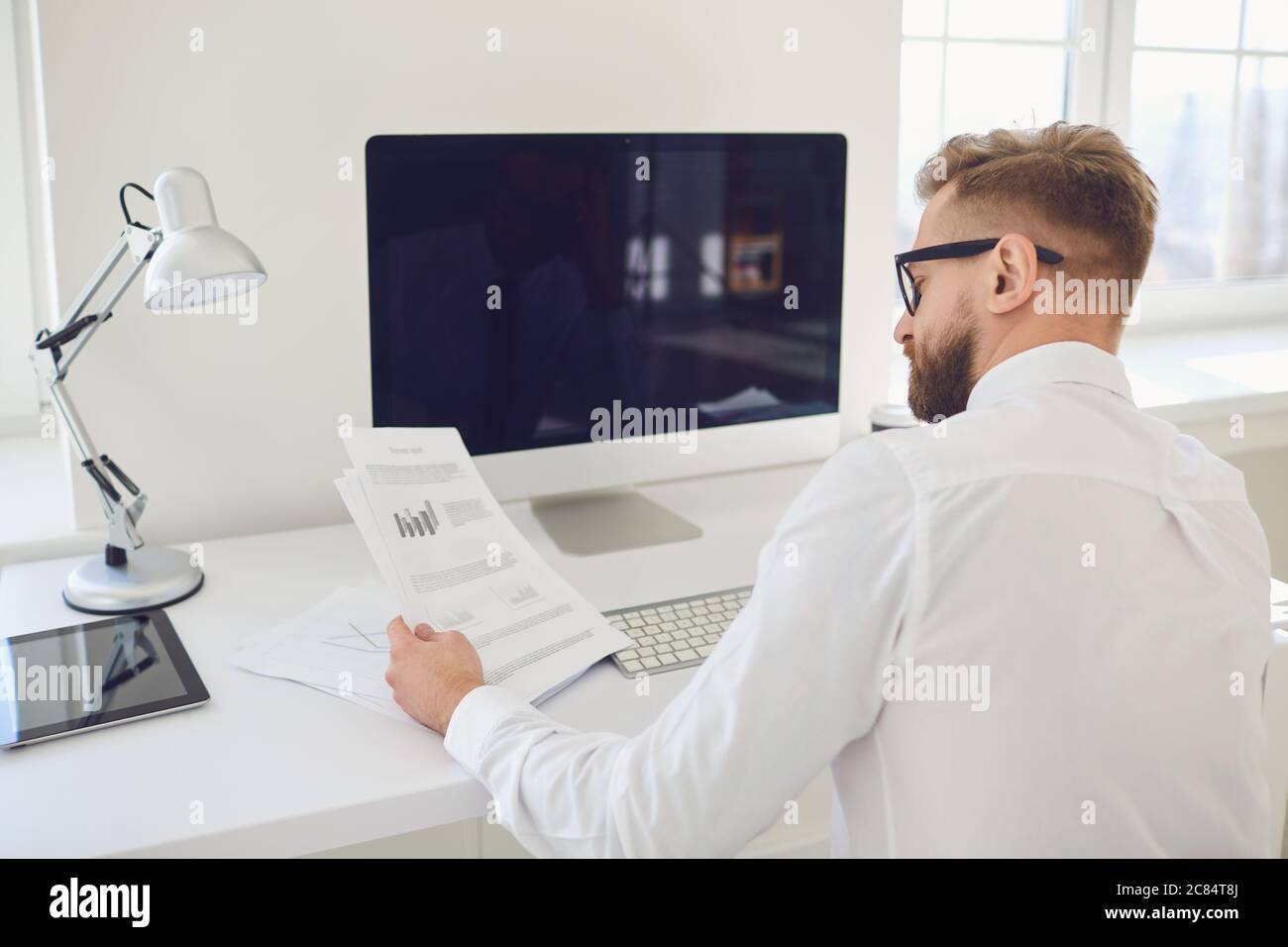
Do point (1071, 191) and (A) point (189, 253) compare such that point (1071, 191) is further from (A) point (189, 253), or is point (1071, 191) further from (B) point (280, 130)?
(B) point (280, 130)

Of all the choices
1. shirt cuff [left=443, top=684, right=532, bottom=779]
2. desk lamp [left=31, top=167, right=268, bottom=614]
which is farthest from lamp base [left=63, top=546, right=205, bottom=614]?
shirt cuff [left=443, top=684, right=532, bottom=779]

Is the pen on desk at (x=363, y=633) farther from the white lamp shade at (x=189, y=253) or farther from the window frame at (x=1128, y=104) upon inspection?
the window frame at (x=1128, y=104)

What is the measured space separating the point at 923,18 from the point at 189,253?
1.80 meters

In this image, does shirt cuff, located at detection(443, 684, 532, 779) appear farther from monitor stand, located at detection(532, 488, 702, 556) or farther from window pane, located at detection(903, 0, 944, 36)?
window pane, located at detection(903, 0, 944, 36)

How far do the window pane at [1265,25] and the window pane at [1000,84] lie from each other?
569mm

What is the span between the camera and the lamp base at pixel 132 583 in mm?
1421

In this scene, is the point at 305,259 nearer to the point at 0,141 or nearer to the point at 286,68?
the point at 286,68

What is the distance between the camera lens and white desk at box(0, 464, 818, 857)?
99 centimetres

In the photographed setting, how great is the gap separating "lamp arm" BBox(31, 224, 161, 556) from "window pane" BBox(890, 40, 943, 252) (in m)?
1.62

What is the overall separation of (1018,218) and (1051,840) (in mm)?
527

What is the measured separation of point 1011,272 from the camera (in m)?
1.04

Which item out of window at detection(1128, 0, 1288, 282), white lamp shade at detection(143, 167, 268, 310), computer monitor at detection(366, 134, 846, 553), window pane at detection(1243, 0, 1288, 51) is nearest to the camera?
white lamp shade at detection(143, 167, 268, 310)

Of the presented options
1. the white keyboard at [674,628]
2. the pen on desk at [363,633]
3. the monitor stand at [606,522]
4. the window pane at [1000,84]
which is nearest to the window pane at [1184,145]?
the window pane at [1000,84]
